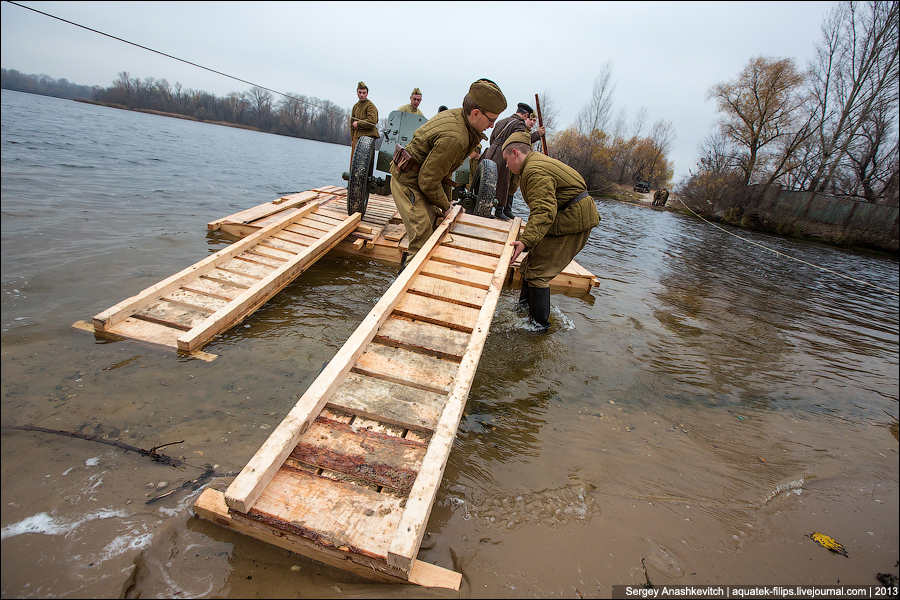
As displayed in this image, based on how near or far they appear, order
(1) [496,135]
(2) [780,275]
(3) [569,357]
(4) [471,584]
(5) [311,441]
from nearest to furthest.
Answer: (4) [471,584], (5) [311,441], (3) [569,357], (1) [496,135], (2) [780,275]

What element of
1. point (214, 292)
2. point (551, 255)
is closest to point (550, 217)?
point (551, 255)

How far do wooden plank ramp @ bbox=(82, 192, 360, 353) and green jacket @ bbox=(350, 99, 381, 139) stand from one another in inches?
152

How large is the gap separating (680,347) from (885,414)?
1.96 metres

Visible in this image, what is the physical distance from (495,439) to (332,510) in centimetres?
147

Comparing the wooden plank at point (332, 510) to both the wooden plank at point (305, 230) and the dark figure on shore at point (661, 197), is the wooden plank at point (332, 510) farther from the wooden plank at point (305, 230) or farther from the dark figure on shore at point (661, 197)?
the dark figure on shore at point (661, 197)

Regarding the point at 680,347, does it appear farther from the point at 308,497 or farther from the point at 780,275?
the point at 780,275

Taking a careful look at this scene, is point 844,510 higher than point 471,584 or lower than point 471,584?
higher

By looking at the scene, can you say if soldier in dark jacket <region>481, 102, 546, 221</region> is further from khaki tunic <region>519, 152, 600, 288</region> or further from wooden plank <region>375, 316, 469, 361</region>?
wooden plank <region>375, 316, 469, 361</region>

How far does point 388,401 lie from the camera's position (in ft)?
8.38

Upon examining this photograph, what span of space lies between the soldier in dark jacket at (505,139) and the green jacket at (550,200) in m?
3.02

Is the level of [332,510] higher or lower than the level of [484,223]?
lower

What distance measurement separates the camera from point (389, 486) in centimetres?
205

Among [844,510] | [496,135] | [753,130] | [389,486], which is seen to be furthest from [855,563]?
[753,130]

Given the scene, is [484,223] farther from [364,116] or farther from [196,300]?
[364,116]
